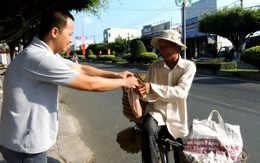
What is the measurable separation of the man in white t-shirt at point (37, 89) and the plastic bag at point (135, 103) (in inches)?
23.3

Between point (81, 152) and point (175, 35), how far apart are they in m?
2.87

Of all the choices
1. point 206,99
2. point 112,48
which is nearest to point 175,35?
point 206,99

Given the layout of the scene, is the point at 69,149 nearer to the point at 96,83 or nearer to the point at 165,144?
the point at 165,144

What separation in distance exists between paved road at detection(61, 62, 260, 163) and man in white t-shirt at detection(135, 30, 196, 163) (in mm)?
2010

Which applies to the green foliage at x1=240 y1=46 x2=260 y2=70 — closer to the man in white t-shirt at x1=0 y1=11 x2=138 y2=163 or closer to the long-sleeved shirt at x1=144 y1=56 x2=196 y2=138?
the long-sleeved shirt at x1=144 y1=56 x2=196 y2=138

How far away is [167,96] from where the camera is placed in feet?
8.73

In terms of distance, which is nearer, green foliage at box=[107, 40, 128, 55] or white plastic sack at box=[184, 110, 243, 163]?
white plastic sack at box=[184, 110, 243, 163]

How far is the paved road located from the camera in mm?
5098

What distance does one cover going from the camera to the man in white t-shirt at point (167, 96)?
8.75 feet

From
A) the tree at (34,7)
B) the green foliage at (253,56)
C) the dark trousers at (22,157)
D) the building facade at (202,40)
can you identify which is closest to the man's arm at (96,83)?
the dark trousers at (22,157)

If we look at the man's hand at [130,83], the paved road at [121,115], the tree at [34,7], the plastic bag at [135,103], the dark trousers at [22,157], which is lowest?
the paved road at [121,115]

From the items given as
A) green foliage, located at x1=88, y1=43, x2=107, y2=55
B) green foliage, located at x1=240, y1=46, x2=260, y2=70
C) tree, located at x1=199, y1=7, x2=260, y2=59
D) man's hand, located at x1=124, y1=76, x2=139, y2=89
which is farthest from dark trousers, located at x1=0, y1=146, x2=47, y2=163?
green foliage, located at x1=88, y1=43, x2=107, y2=55

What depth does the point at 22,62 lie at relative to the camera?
1.99m

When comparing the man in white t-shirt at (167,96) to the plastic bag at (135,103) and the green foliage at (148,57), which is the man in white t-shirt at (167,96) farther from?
the green foliage at (148,57)
